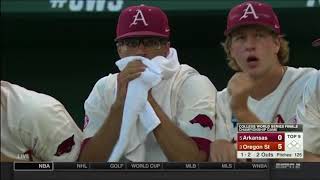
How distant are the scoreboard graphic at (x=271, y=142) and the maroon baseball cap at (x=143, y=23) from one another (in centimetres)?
31

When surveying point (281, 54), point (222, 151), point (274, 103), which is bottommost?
point (222, 151)

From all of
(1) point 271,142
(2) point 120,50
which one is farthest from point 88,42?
(1) point 271,142

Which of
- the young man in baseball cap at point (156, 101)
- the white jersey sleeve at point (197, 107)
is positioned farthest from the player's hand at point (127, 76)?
the white jersey sleeve at point (197, 107)

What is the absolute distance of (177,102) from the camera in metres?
1.61

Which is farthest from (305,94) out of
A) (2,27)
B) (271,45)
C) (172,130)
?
(2,27)

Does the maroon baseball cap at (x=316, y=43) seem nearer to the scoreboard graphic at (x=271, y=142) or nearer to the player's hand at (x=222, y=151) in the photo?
the scoreboard graphic at (x=271, y=142)

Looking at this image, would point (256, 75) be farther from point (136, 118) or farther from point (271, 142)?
point (136, 118)

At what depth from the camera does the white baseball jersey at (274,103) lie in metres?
1.59

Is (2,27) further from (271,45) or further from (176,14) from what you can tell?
(271,45)

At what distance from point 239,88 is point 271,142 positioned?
0.16m

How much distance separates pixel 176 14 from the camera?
5.50ft

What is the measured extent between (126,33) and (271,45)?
34 cm

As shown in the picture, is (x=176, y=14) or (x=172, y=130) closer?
(x=172, y=130)

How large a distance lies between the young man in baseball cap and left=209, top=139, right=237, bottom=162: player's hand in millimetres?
15
